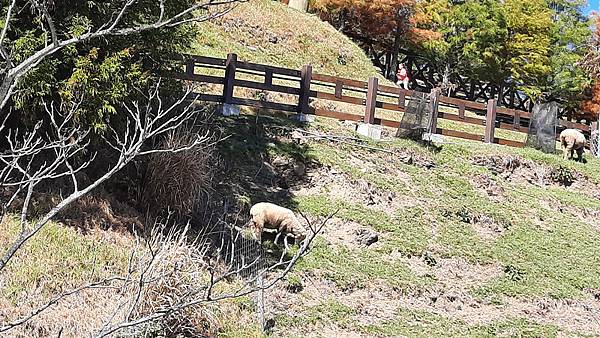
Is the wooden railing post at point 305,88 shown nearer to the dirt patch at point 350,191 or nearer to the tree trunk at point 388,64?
the dirt patch at point 350,191

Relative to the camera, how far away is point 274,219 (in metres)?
10.4

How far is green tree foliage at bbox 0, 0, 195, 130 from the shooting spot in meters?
7.72

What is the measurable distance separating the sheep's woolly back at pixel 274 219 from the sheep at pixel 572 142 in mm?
9787

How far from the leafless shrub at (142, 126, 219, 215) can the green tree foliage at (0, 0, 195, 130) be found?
1085mm

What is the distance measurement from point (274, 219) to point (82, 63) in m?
3.78

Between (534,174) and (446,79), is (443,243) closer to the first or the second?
(534,174)

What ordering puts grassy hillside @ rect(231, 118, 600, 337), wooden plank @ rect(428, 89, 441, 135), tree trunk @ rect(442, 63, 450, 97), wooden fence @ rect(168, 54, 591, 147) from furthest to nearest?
tree trunk @ rect(442, 63, 450, 97) → wooden plank @ rect(428, 89, 441, 135) → wooden fence @ rect(168, 54, 591, 147) → grassy hillside @ rect(231, 118, 600, 337)

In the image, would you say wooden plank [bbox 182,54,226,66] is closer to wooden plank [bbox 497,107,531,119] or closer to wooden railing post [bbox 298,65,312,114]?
wooden railing post [bbox 298,65,312,114]

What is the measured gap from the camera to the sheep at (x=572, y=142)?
17469mm

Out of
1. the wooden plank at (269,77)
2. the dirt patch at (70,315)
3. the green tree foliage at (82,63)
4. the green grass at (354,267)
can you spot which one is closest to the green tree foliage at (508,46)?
the wooden plank at (269,77)

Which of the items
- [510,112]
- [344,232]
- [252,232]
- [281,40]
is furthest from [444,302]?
[281,40]

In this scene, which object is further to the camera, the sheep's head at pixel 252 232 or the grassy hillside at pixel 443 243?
the sheep's head at pixel 252 232

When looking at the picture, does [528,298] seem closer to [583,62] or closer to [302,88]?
[302,88]

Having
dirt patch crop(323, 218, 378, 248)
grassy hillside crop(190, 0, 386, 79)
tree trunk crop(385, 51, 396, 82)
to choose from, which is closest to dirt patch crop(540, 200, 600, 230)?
dirt patch crop(323, 218, 378, 248)
